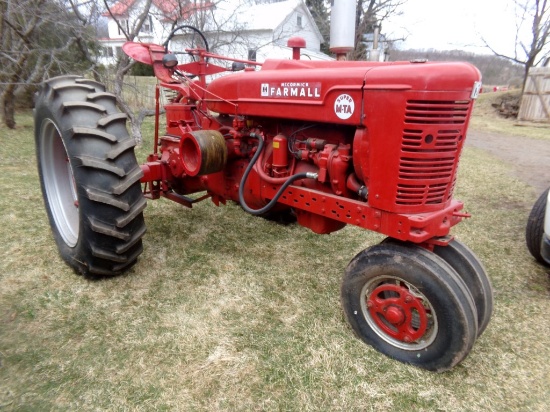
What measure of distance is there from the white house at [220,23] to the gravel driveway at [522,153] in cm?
419

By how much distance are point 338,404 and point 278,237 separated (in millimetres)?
1904

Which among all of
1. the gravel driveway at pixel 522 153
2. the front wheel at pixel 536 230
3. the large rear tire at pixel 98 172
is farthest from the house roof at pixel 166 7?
the front wheel at pixel 536 230

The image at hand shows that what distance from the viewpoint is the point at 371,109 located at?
1980 millimetres

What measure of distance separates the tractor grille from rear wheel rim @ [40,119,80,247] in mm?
2418

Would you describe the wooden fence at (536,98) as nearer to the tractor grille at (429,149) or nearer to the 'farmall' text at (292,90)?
the tractor grille at (429,149)

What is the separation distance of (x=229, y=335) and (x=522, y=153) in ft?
29.1

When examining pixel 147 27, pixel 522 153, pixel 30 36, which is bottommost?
pixel 522 153

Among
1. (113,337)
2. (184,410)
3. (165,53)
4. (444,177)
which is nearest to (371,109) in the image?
(444,177)

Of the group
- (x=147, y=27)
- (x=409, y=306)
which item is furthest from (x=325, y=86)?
(x=147, y=27)

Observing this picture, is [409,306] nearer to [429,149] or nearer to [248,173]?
[429,149]

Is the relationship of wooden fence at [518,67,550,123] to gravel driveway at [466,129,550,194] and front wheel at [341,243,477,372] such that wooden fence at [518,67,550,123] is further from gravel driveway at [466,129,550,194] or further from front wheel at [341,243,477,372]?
front wheel at [341,243,477,372]

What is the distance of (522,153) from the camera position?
8.88m

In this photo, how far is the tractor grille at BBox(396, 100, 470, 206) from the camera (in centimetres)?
187

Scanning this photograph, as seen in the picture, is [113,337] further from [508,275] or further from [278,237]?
[508,275]
